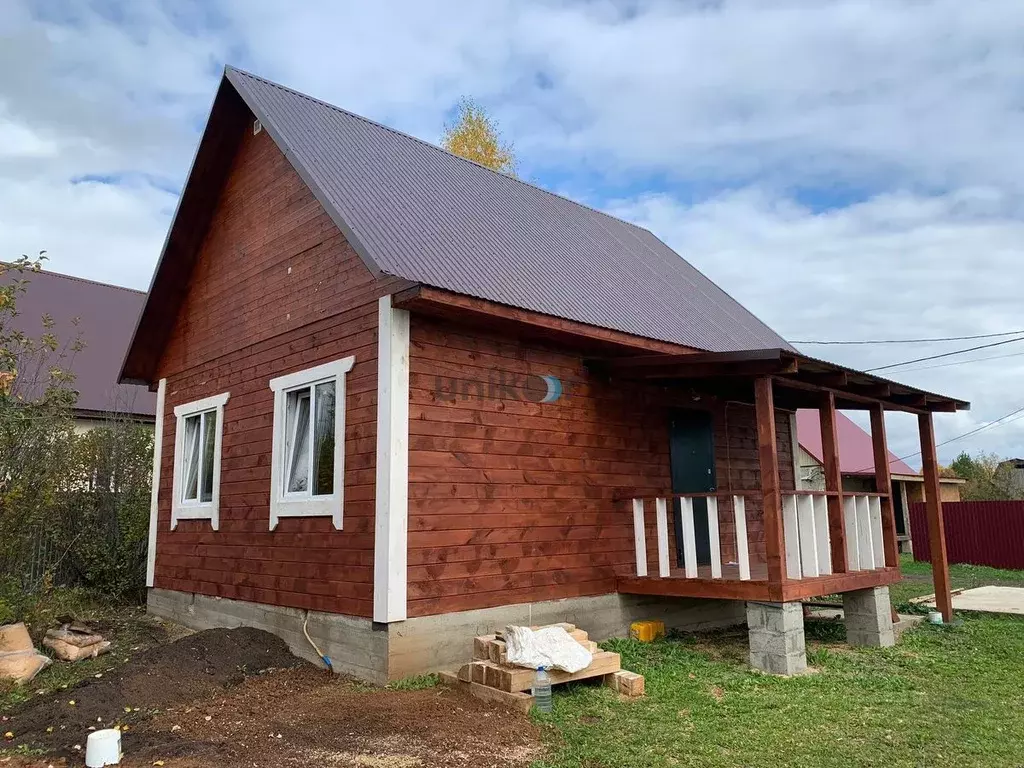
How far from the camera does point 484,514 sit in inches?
291

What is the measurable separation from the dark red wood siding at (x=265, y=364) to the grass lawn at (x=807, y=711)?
2.50 m

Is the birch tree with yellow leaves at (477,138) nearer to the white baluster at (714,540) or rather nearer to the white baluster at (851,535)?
the white baluster at (851,535)

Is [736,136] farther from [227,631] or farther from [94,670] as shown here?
[94,670]

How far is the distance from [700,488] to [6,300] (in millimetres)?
7766

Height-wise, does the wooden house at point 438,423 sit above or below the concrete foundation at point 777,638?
above

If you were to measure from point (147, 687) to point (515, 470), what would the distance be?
3637 mm

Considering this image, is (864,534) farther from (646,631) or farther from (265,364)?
(265,364)

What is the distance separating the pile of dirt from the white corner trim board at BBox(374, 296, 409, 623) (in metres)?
1.50

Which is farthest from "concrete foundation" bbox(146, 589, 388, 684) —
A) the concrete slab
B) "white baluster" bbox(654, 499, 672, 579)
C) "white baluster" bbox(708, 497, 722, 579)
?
the concrete slab

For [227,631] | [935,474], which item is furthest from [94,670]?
[935,474]

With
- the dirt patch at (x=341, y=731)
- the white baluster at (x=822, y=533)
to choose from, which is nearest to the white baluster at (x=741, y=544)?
the white baluster at (x=822, y=533)

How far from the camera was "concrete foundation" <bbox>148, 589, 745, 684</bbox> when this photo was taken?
21.9 ft

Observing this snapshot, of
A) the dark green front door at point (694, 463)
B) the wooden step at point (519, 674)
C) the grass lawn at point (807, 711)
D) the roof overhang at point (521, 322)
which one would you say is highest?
the roof overhang at point (521, 322)

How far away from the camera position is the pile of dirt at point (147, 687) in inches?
212
